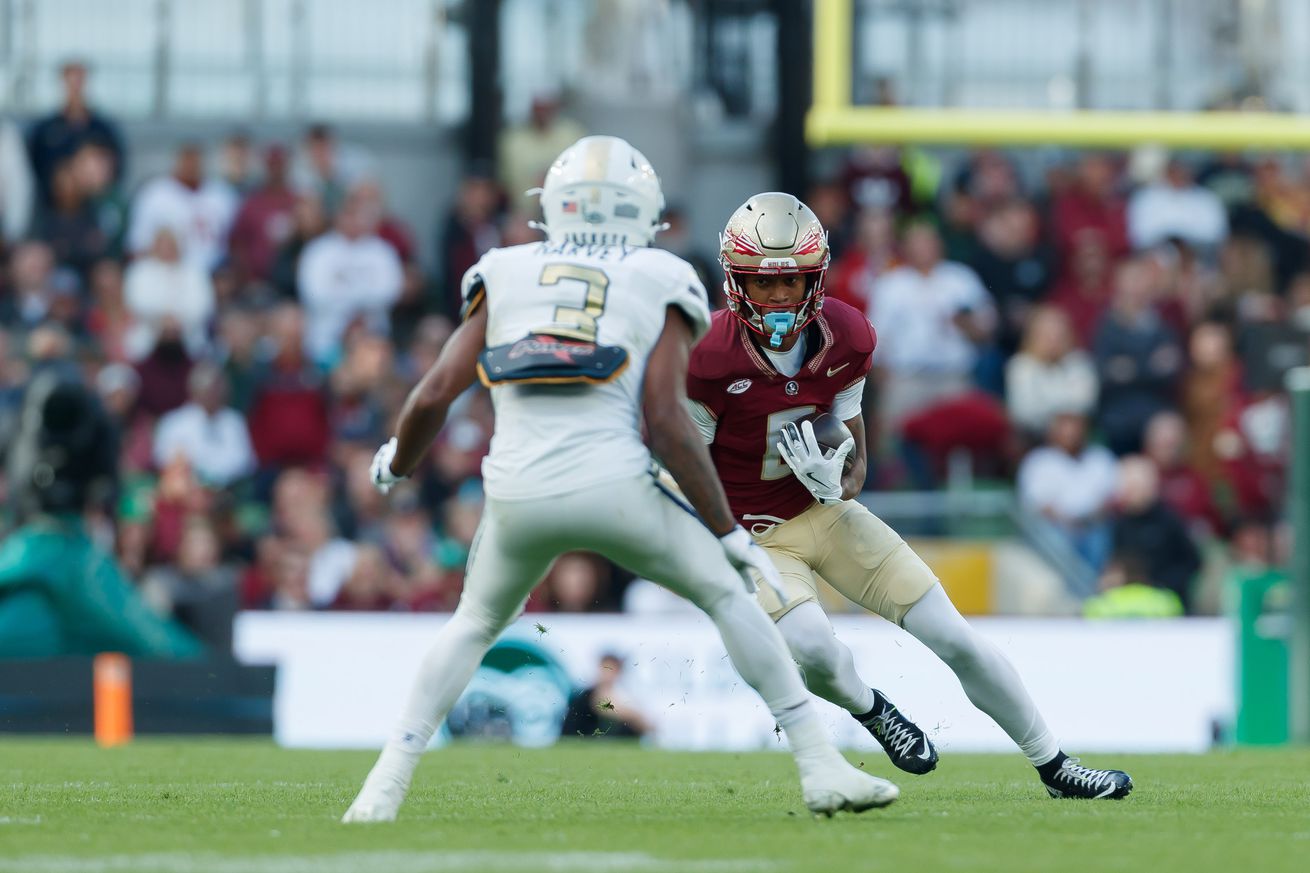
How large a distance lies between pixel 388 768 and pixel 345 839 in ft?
1.28

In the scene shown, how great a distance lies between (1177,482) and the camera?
13234 mm

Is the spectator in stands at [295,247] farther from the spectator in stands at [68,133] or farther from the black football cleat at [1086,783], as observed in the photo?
the black football cleat at [1086,783]

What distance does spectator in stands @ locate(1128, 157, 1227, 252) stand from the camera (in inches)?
578

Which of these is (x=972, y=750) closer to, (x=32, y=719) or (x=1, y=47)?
(x=32, y=719)

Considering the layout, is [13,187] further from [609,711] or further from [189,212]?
[609,711]

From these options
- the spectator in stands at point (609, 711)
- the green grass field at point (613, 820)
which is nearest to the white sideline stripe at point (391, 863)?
the green grass field at point (613, 820)

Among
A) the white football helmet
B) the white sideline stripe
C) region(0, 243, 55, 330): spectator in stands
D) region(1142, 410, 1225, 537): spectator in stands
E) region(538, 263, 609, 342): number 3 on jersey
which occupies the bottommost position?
region(1142, 410, 1225, 537): spectator in stands

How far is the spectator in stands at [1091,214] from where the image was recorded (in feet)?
47.9

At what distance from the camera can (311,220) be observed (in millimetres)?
14148

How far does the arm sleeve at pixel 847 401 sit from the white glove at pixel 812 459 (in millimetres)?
141

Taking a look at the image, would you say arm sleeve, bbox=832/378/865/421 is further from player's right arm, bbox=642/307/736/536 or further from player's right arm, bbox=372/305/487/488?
player's right arm, bbox=372/305/487/488

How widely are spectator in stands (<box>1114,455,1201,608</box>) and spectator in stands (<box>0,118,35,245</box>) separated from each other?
7.17m

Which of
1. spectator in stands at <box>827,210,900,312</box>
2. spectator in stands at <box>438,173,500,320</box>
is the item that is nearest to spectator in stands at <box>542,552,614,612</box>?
spectator in stands at <box>827,210,900,312</box>

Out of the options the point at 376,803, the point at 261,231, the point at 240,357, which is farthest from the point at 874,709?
the point at 261,231
